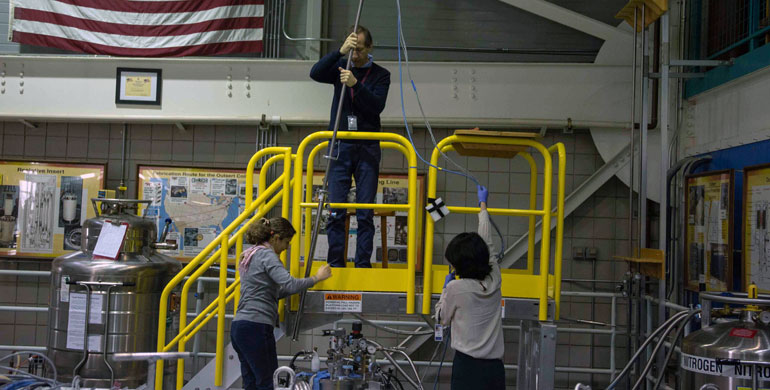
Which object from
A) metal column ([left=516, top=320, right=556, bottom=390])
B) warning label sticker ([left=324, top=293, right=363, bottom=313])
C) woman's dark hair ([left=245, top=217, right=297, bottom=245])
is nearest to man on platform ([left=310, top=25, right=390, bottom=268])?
warning label sticker ([left=324, top=293, right=363, bottom=313])

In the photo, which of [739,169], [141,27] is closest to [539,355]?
[739,169]

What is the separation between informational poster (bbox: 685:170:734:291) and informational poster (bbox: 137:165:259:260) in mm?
4575

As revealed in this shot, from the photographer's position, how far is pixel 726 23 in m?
6.32

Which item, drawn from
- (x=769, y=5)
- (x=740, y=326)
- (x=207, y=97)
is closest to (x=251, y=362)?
(x=740, y=326)

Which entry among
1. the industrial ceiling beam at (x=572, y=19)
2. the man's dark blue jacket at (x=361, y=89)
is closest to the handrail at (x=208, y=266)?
the man's dark blue jacket at (x=361, y=89)

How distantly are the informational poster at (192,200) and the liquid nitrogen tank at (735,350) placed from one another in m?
5.05

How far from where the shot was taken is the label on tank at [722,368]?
3033 millimetres

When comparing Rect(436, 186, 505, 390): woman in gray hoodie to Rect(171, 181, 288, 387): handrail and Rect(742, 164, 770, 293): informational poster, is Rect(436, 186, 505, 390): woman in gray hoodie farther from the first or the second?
Rect(742, 164, 770, 293): informational poster

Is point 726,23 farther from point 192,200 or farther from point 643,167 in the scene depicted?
point 192,200

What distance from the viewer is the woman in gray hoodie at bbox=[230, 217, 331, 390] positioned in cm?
411

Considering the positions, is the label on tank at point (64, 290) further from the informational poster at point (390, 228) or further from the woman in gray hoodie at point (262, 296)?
the informational poster at point (390, 228)

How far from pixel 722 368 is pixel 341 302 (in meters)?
2.26

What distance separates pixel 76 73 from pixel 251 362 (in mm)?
4741

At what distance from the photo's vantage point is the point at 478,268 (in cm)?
362
